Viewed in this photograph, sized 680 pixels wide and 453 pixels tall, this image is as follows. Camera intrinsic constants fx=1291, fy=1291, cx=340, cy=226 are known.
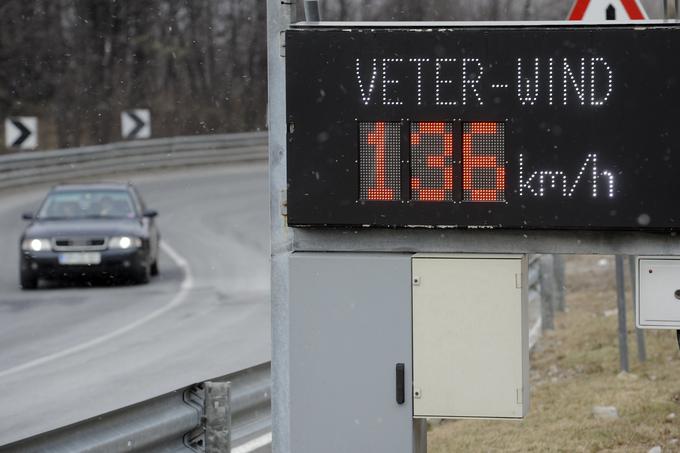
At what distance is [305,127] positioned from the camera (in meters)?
5.84

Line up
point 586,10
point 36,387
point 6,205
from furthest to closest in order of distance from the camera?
point 6,205
point 36,387
point 586,10

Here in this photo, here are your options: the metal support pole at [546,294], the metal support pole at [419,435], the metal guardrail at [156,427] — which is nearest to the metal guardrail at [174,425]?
the metal guardrail at [156,427]

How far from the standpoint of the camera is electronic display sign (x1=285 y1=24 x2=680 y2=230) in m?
5.60

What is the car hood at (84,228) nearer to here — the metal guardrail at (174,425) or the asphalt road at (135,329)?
the asphalt road at (135,329)

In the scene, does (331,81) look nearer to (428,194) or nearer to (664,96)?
(428,194)

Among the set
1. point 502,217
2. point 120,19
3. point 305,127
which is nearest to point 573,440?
point 502,217

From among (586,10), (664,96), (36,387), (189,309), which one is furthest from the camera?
(189,309)

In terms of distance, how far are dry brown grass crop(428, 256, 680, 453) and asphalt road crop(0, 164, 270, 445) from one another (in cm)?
285

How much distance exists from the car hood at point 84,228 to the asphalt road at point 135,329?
85cm

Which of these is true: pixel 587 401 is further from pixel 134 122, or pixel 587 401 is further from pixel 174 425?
pixel 134 122

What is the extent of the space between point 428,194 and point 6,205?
26.0m

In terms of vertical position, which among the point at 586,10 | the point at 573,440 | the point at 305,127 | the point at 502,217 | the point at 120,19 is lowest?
the point at 573,440

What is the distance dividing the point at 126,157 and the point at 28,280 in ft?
A: 57.3

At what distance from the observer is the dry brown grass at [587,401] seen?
786 cm
